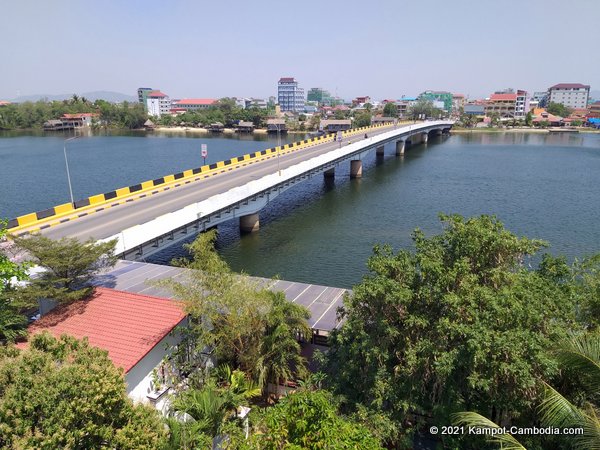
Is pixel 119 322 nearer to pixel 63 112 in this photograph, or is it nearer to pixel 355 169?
pixel 355 169

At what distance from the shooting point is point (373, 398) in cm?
1137

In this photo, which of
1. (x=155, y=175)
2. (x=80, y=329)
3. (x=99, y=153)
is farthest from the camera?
(x=99, y=153)

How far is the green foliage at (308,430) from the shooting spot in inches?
307

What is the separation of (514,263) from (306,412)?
7703 millimetres

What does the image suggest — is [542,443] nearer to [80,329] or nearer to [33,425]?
[33,425]

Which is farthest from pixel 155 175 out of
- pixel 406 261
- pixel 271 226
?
pixel 406 261

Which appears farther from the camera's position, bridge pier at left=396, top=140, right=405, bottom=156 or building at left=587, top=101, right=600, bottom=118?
building at left=587, top=101, right=600, bottom=118

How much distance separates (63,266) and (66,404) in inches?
342

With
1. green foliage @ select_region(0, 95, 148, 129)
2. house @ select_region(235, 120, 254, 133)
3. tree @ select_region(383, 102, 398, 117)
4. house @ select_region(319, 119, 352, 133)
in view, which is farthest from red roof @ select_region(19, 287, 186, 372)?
tree @ select_region(383, 102, 398, 117)

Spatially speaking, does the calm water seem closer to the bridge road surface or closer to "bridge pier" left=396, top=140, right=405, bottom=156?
"bridge pier" left=396, top=140, right=405, bottom=156

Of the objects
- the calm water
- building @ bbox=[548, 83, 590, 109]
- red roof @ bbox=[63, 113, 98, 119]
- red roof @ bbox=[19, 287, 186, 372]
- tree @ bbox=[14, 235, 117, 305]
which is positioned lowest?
the calm water

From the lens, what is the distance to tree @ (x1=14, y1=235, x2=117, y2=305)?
582 inches

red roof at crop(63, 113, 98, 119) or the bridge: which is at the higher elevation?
red roof at crop(63, 113, 98, 119)

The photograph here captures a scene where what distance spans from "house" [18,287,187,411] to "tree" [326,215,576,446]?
206 inches
